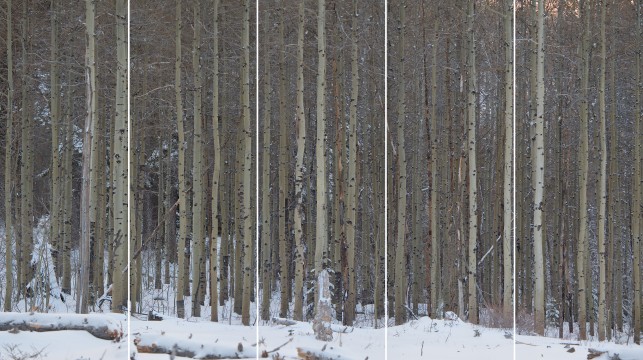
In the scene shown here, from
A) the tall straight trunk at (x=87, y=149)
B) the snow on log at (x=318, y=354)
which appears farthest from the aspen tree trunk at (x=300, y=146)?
the snow on log at (x=318, y=354)

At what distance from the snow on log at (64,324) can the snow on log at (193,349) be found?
44cm

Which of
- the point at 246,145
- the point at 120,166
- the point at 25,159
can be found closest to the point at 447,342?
the point at 246,145

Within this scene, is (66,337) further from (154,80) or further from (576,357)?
(154,80)

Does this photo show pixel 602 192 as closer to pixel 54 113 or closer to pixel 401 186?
pixel 401 186

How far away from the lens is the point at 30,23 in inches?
515

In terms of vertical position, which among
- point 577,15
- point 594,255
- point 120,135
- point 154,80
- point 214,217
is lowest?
point 594,255

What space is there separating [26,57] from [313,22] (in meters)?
5.22

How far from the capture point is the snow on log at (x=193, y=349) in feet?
19.7

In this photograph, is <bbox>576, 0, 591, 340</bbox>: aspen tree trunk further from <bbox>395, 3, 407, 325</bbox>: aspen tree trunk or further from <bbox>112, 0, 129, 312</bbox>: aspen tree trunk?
<bbox>112, 0, 129, 312</bbox>: aspen tree trunk

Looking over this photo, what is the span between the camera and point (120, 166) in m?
9.66

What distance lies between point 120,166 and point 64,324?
137 inches

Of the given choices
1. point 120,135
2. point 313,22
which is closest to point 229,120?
point 313,22

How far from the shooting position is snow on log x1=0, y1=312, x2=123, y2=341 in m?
6.47

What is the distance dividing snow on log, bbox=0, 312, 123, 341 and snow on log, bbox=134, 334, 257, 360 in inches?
17.4
